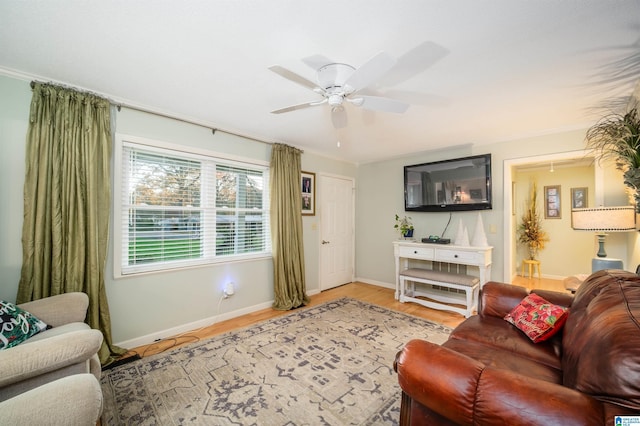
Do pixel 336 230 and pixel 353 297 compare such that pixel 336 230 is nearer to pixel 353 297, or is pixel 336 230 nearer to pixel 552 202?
pixel 353 297

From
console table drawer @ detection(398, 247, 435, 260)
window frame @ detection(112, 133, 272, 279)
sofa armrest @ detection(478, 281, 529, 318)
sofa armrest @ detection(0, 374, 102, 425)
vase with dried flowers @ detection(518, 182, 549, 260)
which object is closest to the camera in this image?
sofa armrest @ detection(0, 374, 102, 425)

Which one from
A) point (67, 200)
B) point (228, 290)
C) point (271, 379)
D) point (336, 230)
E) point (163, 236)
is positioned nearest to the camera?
point (271, 379)

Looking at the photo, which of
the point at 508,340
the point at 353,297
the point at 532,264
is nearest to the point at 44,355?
the point at 508,340

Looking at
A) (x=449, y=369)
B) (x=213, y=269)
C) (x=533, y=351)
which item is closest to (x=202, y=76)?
(x=213, y=269)

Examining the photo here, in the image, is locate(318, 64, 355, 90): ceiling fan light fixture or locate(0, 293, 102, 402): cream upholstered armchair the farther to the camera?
locate(318, 64, 355, 90): ceiling fan light fixture

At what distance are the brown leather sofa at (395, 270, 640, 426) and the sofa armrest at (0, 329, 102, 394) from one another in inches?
65.0

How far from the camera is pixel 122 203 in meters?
2.55

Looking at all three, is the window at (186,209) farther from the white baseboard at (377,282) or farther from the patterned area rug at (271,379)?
the white baseboard at (377,282)

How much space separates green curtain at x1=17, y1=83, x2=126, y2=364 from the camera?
6.65 feet

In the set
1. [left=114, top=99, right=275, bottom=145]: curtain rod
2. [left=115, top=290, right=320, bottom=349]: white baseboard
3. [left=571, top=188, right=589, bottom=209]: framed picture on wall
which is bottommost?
[left=115, top=290, right=320, bottom=349]: white baseboard

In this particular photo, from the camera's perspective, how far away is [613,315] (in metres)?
1.07

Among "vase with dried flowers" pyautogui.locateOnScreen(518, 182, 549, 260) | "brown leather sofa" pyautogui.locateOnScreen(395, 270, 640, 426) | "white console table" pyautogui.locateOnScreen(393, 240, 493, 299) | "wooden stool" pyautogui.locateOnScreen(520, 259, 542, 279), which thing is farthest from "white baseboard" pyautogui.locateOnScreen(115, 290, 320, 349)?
"vase with dried flowers" pyautogui.locateOnScreen(518, 182, 549, 260)

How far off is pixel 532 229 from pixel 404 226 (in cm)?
272

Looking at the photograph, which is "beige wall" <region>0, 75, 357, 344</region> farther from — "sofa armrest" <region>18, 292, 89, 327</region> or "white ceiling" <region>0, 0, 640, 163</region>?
"sofa armrest" <region>18, 292, 89, 327</region>
